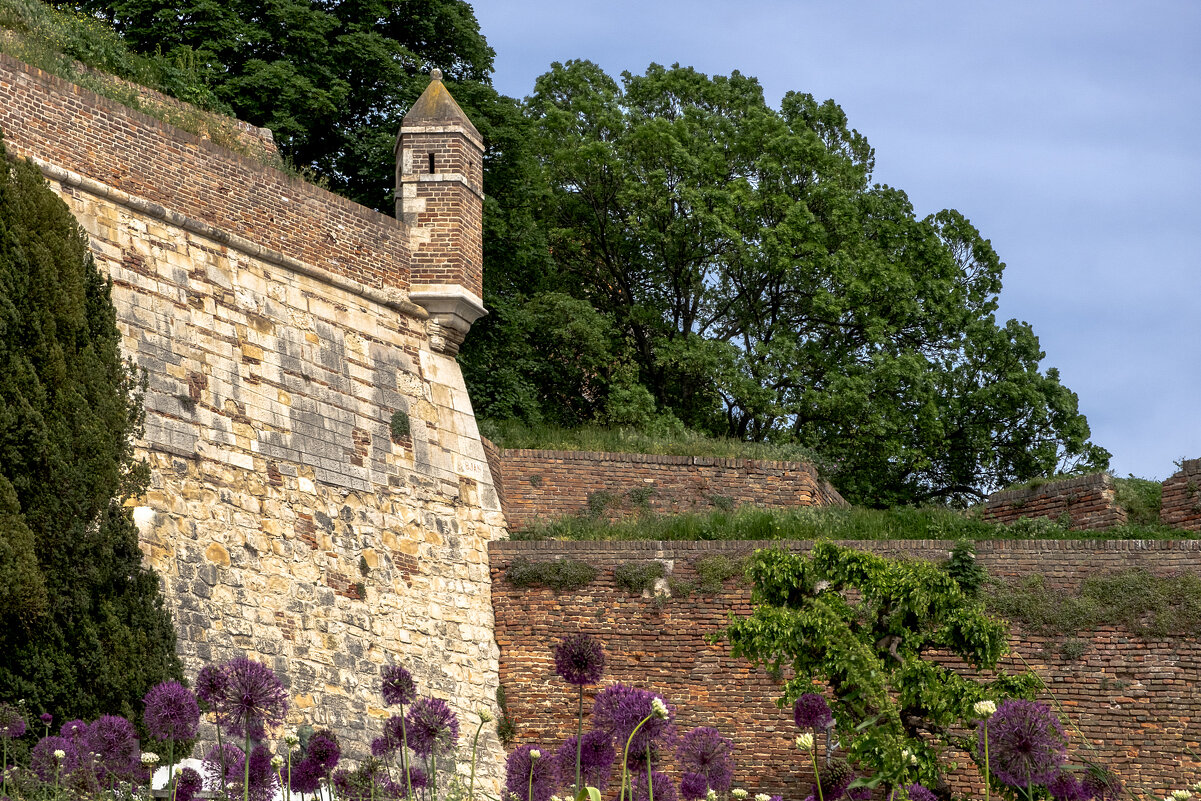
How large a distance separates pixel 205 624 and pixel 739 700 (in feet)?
19.2

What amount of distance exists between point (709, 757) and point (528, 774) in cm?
76

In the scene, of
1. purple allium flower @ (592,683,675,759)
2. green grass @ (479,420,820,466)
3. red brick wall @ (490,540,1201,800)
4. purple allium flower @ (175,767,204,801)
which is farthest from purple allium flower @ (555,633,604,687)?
green grass @ (479,420,820,466)

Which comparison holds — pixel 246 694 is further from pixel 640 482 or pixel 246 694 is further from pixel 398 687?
pixel 640 482

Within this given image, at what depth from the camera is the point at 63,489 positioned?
40.5 feet

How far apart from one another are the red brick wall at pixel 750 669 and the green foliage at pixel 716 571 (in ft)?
0.29

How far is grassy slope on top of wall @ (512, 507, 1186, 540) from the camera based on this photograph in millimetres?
18328

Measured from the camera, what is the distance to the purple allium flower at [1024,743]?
5609mm

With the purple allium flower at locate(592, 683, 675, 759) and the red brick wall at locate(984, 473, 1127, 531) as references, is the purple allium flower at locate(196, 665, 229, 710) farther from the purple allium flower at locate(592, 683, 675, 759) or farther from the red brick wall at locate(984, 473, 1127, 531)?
the red brick wall at locate(984, 473, 1127, 531)

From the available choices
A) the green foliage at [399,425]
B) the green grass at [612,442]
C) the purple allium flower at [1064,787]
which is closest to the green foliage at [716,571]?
the green foliage at [399,425]

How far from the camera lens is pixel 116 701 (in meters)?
12.0

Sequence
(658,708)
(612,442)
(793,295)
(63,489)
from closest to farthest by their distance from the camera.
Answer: (658,708), (63,489), (612,442), (793,295)

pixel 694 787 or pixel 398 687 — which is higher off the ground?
pixel 398 687

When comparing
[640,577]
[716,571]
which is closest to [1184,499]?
[716,571]

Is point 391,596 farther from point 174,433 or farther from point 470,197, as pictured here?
point 470,197
